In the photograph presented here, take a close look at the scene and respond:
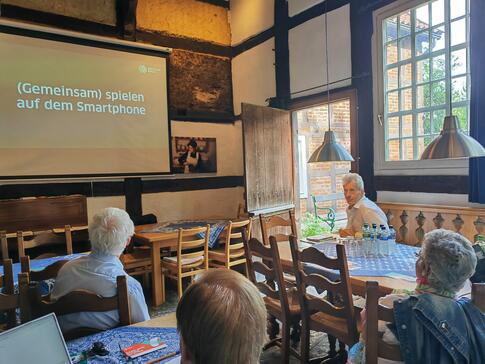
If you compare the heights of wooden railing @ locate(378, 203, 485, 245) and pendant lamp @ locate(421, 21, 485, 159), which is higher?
pendant lamp @ locate(421, 21, 485, 159)

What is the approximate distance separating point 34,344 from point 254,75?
213 inches

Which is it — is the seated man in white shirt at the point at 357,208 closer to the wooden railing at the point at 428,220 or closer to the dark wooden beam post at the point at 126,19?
Result: the wooden railing at the point at 428,220

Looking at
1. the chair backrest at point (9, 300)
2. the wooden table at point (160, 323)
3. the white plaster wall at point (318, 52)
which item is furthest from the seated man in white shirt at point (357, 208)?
the chair backrest at point (9, 300)

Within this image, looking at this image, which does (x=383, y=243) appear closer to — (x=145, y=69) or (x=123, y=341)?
(x=123, y=341)

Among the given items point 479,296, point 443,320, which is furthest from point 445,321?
point 479,296

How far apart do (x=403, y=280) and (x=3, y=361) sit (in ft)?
6.12

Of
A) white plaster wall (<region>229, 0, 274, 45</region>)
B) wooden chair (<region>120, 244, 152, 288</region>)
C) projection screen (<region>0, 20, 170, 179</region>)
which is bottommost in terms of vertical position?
wooden chair (<region>120, 244, 152, 288</region>)

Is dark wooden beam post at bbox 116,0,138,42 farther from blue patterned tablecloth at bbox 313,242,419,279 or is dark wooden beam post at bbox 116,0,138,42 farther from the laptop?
the laptop

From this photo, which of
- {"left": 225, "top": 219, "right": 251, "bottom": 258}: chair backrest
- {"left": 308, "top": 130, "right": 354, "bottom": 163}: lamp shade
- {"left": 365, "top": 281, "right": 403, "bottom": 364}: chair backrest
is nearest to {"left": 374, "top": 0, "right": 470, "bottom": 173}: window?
{"left": 308, "top": 130, "right": 354, "bottom": 163}: lamp shade

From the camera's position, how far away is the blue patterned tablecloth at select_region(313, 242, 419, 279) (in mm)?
2146

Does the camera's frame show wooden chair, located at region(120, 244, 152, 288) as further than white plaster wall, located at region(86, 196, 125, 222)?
No

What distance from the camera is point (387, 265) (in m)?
2.30

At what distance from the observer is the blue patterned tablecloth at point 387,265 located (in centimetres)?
215

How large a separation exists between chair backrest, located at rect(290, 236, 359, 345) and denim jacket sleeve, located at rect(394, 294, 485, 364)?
62 centimetres
